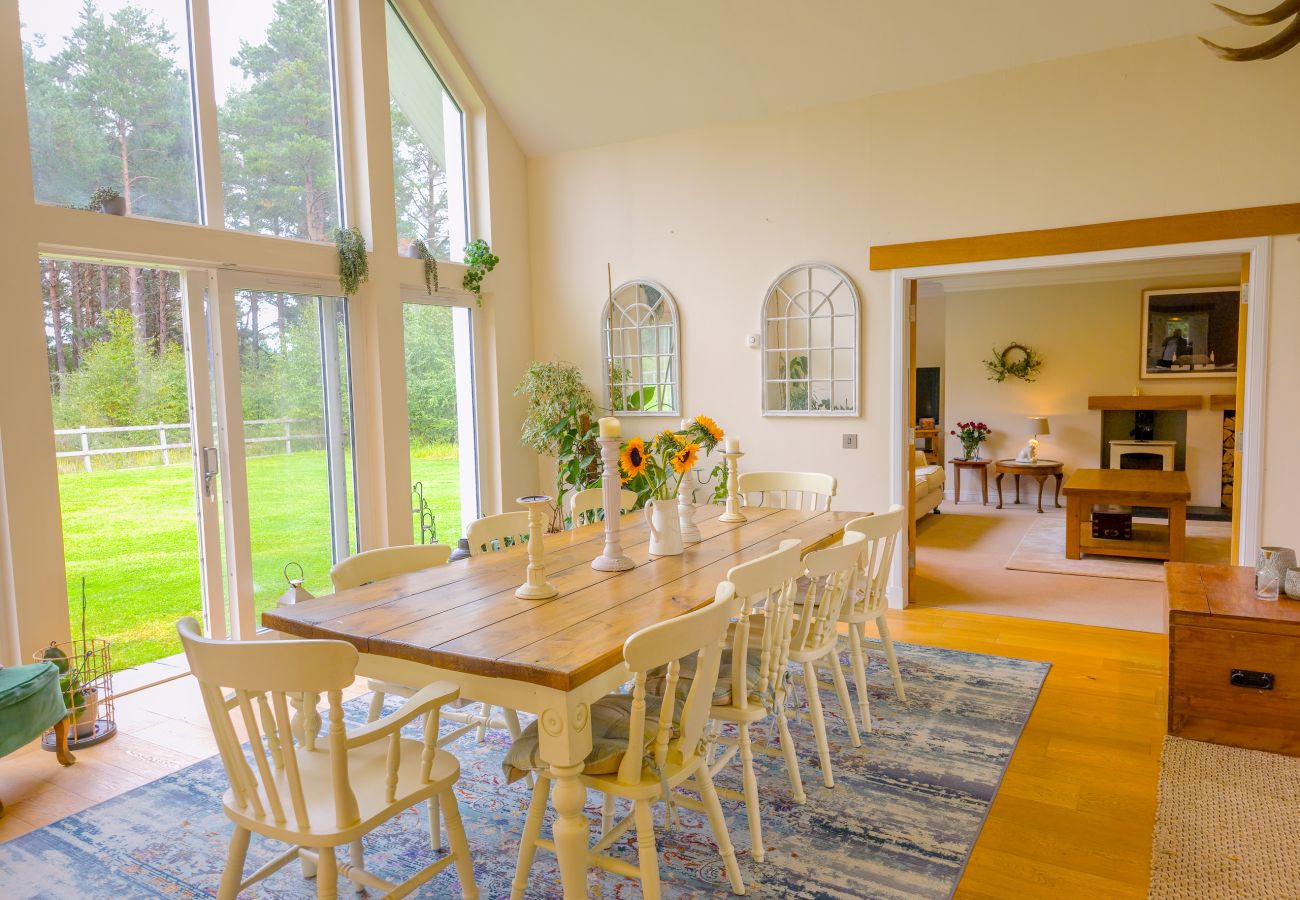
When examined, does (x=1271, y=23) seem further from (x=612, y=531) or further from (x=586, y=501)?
(x=586, y=501)

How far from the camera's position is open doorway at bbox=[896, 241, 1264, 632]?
21.0 feet

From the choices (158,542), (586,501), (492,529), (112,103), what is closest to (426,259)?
(112,103)

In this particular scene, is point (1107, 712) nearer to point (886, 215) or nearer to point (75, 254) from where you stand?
point (886, 215)

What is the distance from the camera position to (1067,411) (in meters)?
9.02

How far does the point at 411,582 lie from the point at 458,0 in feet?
13.6

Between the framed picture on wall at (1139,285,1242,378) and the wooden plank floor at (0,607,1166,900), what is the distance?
17.0 feet

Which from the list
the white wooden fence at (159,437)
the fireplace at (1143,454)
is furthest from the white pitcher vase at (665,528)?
the fireplace at (1143,454)

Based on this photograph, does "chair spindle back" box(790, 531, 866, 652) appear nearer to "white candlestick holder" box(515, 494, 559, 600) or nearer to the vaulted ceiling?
"white candlestick holder" box(515, 494, 559, 600)

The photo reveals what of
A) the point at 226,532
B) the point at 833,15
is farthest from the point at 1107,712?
the point at 226,532

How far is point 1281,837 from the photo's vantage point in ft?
8.04

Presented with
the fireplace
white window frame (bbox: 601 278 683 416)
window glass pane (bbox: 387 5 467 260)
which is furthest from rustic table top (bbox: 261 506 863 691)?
the fireplace

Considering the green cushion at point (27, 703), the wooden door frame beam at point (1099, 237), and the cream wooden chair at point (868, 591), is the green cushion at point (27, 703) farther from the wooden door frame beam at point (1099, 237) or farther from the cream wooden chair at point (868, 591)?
the wooden door frame beam at point (1099, 237)

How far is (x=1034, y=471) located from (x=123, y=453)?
8.10m

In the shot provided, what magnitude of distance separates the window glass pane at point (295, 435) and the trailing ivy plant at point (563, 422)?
139 cm
